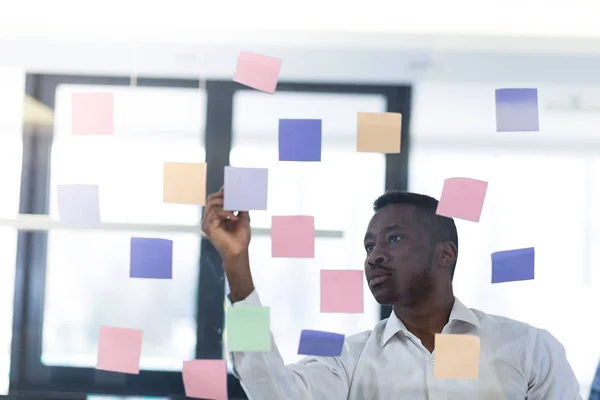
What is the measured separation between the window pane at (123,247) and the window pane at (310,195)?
4.8 inches

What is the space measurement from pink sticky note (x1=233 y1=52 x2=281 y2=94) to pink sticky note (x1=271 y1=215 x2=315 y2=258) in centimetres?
28

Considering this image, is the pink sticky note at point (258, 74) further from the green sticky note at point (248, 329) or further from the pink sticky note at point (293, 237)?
the green sticky note at point (248, 329)

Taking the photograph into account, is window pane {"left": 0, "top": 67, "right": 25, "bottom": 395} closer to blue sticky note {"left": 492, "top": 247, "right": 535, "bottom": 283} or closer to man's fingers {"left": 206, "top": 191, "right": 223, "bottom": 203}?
man's fingers {"left": 206, "top": 191, "right": 223, "bottom": 203}

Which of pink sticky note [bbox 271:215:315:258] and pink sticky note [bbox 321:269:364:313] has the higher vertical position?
pink sticky note [bbox 271:215:315:258]

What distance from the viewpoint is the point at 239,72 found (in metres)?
1.24

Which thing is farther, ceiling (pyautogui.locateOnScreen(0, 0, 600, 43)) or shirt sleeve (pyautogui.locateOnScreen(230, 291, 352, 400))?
ceiling (pyautogui.locateOnScreen(0, 0, 600, 43))

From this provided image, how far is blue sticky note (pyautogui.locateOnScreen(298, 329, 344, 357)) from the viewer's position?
120 cm

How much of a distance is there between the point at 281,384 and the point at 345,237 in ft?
1.05

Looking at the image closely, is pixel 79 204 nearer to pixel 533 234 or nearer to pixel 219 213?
pixel 219 213

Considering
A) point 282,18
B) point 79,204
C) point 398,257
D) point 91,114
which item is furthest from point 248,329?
point 282,18

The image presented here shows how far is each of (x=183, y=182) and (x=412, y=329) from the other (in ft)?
1.85

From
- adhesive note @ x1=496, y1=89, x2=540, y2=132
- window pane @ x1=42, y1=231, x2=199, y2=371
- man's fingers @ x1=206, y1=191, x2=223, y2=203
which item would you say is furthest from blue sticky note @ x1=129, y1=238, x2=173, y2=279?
adhesive note @ x1=496, y1=89, x2=540, y2=132

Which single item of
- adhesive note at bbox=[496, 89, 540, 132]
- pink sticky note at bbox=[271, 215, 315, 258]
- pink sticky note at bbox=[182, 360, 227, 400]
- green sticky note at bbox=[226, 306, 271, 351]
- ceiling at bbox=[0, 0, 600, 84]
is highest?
ceiling at bbox=[0, 0, 600, 84]

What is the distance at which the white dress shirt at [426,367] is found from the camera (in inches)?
46.7
